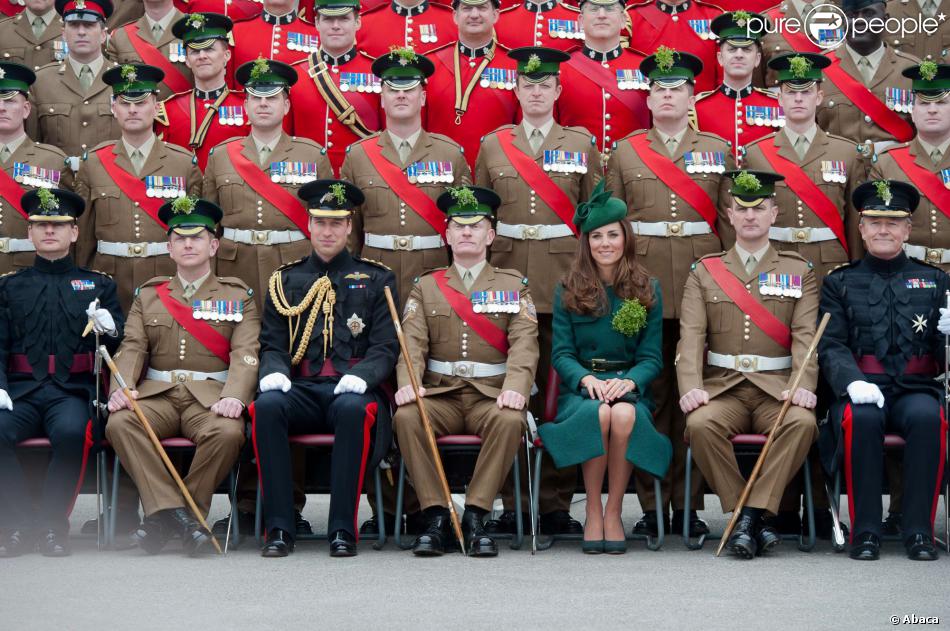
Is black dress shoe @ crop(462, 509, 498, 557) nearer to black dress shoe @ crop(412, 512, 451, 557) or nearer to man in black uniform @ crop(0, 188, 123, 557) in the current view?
black dress shoe @ crop(412, 512, 451, 557)

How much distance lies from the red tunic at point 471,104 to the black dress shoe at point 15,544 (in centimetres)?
338

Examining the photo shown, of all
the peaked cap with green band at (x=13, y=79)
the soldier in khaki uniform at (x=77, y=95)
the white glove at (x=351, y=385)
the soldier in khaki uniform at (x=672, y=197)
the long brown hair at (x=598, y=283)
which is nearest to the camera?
the white glove at (x=351, y=385)

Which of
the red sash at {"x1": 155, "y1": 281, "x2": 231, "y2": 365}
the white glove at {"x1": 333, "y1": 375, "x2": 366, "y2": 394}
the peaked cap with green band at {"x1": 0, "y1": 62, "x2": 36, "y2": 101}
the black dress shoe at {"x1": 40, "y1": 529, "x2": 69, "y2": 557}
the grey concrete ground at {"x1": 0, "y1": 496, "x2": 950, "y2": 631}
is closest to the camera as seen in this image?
the grey concrete ground at {"x1": 0, "y1": 496, "x2": 950, "y2": 631}

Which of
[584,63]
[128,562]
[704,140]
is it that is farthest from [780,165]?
[128,562]

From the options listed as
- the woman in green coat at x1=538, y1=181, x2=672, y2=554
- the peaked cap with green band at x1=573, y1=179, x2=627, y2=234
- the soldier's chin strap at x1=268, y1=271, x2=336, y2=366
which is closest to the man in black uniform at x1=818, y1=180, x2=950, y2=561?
the woman in green coat at x1=538, y1=181, x2=672, y2=554

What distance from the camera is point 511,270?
8.03 metres

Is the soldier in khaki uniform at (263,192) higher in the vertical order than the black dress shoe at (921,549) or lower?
higher

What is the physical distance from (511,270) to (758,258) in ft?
4.13

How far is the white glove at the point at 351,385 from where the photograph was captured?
7.51 metres

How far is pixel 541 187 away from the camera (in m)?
8.34

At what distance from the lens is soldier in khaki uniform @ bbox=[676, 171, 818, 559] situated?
736 centimetres

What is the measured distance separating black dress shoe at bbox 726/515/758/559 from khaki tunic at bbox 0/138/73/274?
13.5 feet

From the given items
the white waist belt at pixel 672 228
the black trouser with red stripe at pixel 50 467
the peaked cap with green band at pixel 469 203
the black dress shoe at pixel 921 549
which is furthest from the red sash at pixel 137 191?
the black dress shoe at pixel 921 549

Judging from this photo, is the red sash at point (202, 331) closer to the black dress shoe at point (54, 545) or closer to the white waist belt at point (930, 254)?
the black dress shoe at point (54, 545)
